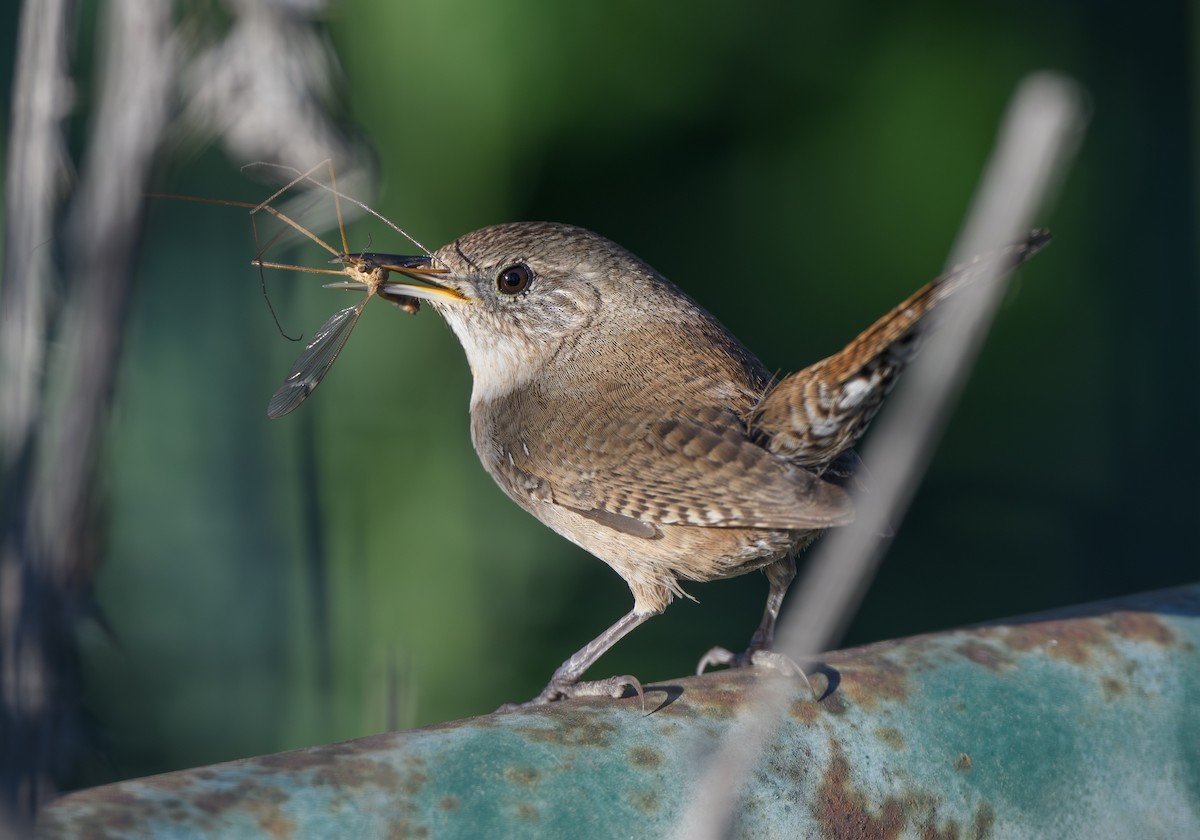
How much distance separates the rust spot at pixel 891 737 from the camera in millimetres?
1800

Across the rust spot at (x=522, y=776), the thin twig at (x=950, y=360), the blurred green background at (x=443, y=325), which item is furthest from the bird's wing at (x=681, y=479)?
the blurred green background at (x=443, y=325)

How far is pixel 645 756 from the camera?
1610 mm

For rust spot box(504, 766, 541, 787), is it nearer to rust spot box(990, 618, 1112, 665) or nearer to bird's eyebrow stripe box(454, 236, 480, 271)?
rust spot box(990, 618, 1112, 665)

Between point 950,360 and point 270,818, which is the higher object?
point 950,360

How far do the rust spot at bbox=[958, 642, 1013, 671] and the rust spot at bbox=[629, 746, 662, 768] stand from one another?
61 centimetres

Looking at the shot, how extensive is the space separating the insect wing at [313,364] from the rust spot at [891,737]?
4.04 feet

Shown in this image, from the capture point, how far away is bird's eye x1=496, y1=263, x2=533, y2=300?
9.72 feet

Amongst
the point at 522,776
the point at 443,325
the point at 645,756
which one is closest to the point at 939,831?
the point at 645,756

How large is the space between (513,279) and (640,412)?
54 cm

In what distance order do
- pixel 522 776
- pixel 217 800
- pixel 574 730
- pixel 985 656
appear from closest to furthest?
pixel 217 800 < pixel 522 776 < pixel 574 730 < pixel 985 656

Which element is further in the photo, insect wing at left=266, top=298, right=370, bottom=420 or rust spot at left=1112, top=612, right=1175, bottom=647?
insect wing at left=266, top=298, right=370, bottom=420

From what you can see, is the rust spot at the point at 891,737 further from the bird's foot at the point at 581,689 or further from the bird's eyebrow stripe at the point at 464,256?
the bird's eyebrow stripe at the point at 464,256

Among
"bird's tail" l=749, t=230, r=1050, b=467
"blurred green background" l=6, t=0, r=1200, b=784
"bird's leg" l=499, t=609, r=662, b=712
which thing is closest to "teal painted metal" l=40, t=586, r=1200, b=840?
"bird's tail" l=749, t=230, r=1050, b=467

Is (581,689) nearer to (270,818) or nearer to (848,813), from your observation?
(848,813)
